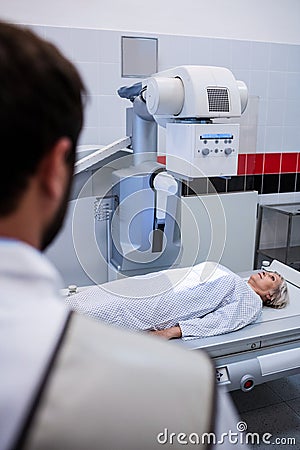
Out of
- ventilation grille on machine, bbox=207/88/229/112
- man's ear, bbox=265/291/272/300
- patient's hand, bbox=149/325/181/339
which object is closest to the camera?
ventilation grille on machine, bbox=207/88/229/112

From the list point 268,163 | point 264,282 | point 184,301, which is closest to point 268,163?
point 268,163

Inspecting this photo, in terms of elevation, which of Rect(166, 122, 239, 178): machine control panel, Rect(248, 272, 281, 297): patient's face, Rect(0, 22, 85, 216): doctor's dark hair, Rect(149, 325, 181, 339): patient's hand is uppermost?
Rect(0, 22, 85, 216): doctor's dark hair

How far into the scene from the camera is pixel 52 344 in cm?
41

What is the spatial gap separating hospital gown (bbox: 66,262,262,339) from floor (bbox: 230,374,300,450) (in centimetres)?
47

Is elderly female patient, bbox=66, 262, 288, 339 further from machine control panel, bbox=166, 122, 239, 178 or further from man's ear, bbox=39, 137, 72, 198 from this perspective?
man's ear, bbox=39, 137, 72, 198

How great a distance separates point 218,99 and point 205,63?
65.3 inches

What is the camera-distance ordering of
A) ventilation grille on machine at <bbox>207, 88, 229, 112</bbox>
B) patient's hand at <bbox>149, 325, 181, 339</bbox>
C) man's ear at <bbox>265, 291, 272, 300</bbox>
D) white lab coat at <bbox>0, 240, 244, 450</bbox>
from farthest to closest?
man's ear at <bbox>265, 291, 272, 300</bbox> → patient's hand at <bbox>149, 325, 181, 339</bbox> → ventilation grille on machine at <bbox>207, 88, 229, 112</bbox> → white lab coat at <bbox>0, 240, 244, 450</bbox>

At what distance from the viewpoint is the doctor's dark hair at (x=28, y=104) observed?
15.7 inches

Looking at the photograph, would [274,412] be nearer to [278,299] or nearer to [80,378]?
[278,299]

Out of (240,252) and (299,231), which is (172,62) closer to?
(240,252)

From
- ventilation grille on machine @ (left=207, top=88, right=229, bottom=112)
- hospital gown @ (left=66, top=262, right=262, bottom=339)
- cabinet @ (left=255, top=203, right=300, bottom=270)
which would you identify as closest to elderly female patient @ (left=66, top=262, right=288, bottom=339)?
hospital gown @ (left=66, top=262, right=262, bottom=339)

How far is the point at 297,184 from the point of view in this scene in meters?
3.31

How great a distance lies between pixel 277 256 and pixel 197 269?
1324mm

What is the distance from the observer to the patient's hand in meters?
1.77
